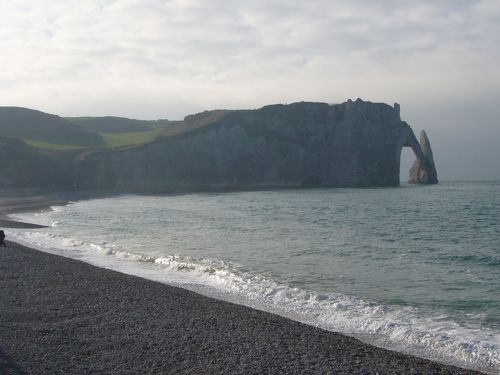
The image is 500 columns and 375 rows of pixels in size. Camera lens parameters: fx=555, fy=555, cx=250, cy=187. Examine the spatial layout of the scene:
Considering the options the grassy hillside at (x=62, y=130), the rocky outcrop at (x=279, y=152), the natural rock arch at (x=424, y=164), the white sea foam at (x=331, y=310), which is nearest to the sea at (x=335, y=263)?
the white sea foam at (x=331, y=310)

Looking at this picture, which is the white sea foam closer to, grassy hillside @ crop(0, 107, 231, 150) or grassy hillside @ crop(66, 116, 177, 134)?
grassy hillside @ crop(0, 107, 231, 150)

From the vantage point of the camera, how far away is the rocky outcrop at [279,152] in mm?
95438

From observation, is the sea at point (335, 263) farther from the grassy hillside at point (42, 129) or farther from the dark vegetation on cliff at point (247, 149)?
the grassy hillside at point (42, 129)

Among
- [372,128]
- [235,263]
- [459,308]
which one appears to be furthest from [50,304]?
[372,128]

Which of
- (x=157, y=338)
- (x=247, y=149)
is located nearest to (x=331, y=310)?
(x=157, y=338)

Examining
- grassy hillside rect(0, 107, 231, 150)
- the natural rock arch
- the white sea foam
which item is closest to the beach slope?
the white sea foam

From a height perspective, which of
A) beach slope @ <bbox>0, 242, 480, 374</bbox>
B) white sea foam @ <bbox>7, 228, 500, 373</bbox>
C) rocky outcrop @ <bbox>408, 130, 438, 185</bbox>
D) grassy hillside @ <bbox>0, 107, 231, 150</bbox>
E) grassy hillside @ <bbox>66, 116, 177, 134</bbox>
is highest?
grassy hillside @ <bbox>66, 116, 177, 134</bbox>

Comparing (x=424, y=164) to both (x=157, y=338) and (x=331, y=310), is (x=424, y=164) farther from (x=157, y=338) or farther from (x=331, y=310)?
(x=157, y=338)

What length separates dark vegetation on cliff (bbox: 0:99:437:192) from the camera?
92000mm

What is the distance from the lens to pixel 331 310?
50.8ft

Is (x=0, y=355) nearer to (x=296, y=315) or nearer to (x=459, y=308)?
(x=296, y=315)

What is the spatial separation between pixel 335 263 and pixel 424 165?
103 metres

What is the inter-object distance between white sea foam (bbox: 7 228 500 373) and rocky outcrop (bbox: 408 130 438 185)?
337 ft

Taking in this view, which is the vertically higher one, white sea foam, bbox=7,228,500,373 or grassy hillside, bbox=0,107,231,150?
grassy hillside, bbox=0,107,231,150
